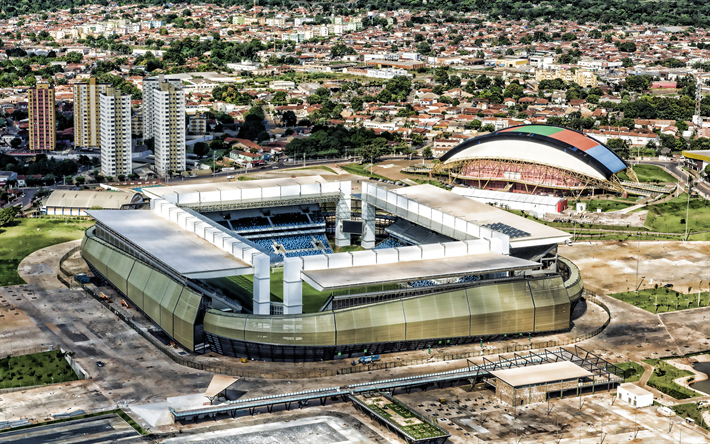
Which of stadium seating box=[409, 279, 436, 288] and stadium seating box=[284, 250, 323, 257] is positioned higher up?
stadium seating box=[409, 279, 436, 288]

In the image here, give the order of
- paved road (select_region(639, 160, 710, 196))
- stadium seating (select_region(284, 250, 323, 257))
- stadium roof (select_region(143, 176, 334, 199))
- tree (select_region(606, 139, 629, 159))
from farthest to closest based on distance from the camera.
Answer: tree (select_region(606, 139, 629, 159))
paved road (select_region(639, 160, 710, 196))
stadium roof (select_region(143, 176, 334, 199))
stadium seating (select_region(284, 250, 323, 257))

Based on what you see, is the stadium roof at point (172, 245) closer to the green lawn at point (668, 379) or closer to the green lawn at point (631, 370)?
the green lawn at point (631, 370)

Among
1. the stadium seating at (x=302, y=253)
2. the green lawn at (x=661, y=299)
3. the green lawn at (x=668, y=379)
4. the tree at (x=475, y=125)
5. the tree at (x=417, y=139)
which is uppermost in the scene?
the tree at (x=475, y=125)

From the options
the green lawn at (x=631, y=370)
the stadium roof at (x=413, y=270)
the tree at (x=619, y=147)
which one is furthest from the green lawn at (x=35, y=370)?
the tree at (x=619, y=147)

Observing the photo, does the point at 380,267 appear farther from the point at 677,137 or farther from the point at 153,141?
the point at 677,137

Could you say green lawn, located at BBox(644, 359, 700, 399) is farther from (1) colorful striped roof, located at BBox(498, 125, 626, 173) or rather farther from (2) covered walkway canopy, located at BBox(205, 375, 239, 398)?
(1) colorful striped roof, located at BBox(498, 125, 626, 173)

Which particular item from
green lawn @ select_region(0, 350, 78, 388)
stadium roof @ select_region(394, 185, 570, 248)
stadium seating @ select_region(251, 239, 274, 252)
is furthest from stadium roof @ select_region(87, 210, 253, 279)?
stadium roof @ select_region(394, 185, 570, 248)
